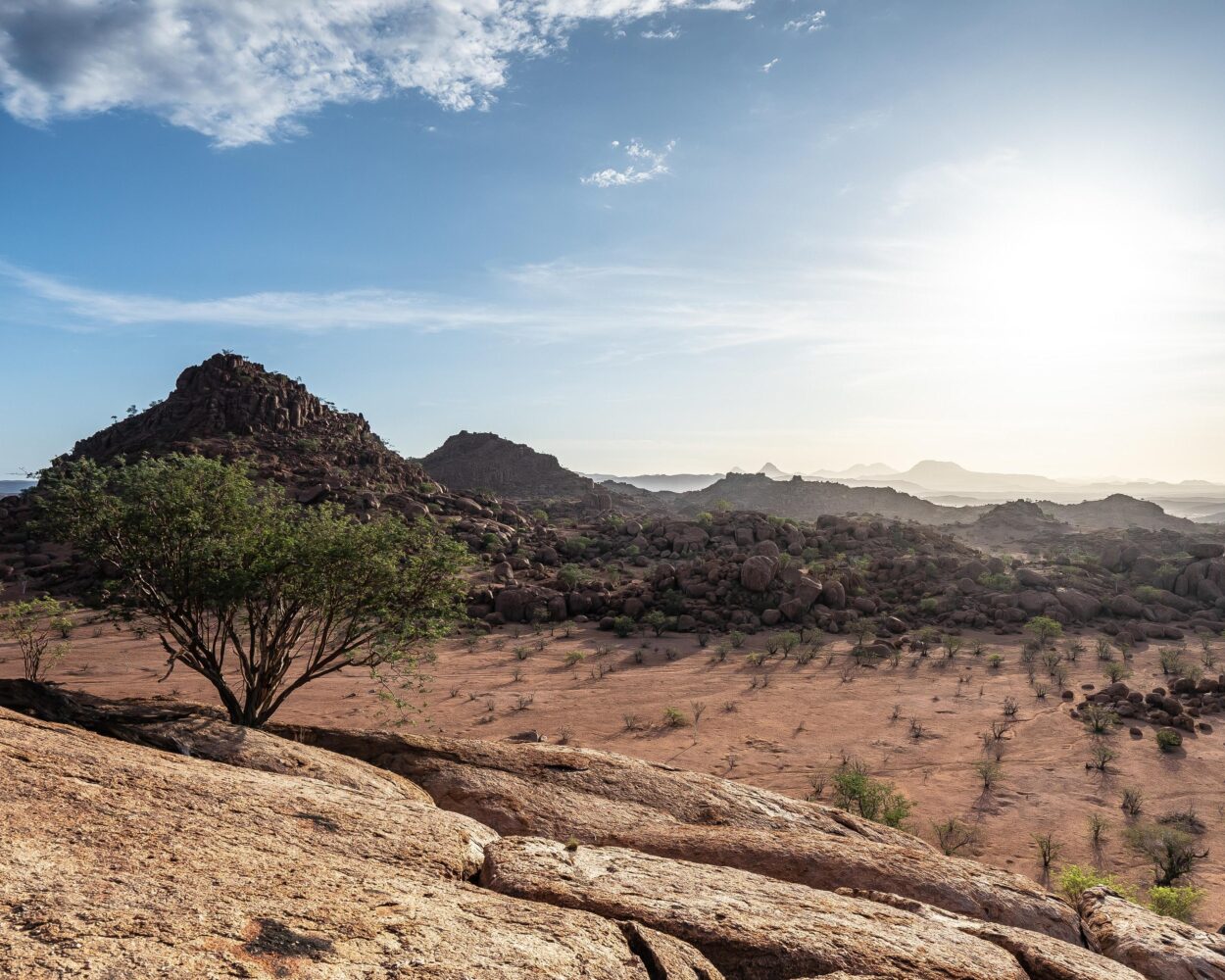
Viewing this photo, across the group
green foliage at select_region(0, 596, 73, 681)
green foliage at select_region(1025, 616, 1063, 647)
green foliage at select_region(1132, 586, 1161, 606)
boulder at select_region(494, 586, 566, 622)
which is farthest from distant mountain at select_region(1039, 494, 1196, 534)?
green foliage at select_region(0, 596, 73, 681)

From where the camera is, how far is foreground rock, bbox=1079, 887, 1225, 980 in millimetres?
5941

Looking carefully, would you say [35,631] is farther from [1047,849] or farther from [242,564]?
[1047,849]

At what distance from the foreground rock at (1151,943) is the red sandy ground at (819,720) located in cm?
606

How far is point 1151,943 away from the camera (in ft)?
20.6

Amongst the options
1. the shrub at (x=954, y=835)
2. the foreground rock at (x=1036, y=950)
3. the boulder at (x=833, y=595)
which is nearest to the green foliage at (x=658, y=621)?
the boulder at (x=833, y=595)

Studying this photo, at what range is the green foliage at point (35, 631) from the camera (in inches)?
648

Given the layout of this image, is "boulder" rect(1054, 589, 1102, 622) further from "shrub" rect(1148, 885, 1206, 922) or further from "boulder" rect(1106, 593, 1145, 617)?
"shrub" rect(1148, 885, 1206, 922)

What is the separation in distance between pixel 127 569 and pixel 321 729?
A: 5182 mm

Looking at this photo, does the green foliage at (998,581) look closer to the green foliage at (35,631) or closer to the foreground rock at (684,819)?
the foreground rock at (684,819)

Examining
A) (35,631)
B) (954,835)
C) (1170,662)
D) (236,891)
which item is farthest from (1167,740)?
(35,631)

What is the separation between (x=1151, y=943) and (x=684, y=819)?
480 centimetres

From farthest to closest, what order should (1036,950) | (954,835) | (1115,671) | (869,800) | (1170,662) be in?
(1170,662) < (1115,671) < (869,800) < (954,835) < (1036,950)

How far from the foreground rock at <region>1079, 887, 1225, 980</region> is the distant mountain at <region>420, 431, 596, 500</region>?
100858 millimetres

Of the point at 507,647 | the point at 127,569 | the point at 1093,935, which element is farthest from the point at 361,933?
the point at 507,647
